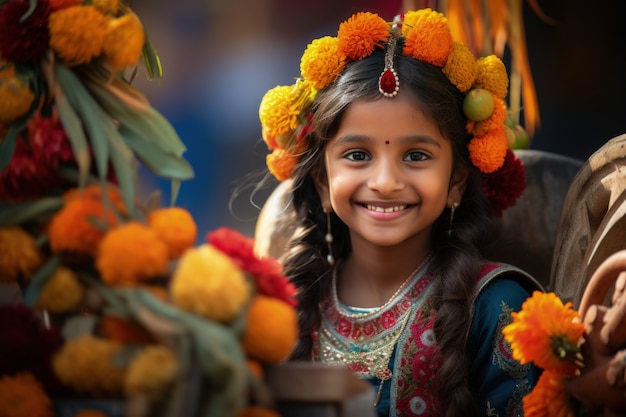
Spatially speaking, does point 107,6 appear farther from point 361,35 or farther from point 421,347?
point 421,347

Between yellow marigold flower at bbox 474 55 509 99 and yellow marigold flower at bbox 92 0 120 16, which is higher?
yellow marigold flower at bbox 92 0 120 16

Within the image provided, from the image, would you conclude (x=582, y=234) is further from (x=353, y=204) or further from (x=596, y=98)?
(x=596, y=98)

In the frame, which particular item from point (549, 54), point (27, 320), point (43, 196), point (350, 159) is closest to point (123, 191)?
point (43, 196)

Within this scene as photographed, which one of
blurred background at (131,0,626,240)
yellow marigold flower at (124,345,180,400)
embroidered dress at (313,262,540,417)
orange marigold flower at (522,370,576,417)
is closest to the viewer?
yellow marigold flower at (124,345,180,400)

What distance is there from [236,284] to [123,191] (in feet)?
0.91

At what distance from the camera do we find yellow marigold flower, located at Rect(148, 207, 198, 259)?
1270 millimetres

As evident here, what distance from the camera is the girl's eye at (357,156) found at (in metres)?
2.13

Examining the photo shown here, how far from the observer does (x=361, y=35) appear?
2141mm

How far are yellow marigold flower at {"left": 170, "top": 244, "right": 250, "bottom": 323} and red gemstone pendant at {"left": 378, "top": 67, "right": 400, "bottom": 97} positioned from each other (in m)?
1.00

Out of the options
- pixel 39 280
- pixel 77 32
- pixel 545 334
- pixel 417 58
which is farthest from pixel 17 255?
pixel 417 58

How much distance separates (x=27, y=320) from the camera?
4.27 ft

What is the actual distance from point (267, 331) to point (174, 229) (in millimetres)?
218

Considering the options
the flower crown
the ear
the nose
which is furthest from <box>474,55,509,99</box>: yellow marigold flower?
the nose

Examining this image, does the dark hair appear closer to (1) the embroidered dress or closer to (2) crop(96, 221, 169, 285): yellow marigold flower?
(1) the embroidered dress
